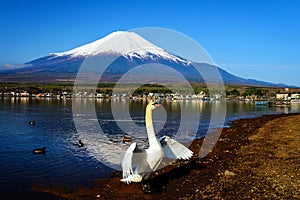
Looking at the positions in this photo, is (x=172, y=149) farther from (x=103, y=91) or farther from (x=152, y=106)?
(x=103, y=91)

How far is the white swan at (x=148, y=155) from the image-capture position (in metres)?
9.02

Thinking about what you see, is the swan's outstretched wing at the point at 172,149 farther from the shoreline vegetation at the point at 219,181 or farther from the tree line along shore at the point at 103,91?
the tree line along shore at the point at 103,91

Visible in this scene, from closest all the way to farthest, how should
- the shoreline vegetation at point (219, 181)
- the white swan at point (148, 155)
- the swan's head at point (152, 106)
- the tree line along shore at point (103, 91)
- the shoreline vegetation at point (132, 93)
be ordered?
the shoreline vegetation at point (219, 181) < the white swan at point (148, 155) < the swan's head at point (152, 106) < the shoreline vegetation at point (132, 93) < the tree line along shore at point (103, 91)

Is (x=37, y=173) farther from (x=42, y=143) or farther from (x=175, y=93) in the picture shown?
(x=175, y=93)

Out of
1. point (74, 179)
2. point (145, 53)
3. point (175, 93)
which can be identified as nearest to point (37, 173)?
point (74, 179)

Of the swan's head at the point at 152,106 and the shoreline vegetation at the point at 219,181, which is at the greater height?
the swan's head at the point at 152,106

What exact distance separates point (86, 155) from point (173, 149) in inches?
276

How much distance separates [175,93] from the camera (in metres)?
119

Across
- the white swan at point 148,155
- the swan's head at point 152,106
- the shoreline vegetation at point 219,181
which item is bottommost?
the shoreline vegetation at point 219,181

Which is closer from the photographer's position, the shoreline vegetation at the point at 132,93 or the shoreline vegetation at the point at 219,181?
the shoreline vegetation at the point at 219,181

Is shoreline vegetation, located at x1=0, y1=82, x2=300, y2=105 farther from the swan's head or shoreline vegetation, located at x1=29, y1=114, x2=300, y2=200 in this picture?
the swan's head

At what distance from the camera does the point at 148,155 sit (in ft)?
31.6

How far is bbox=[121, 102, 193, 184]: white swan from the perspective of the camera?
902 centimetres

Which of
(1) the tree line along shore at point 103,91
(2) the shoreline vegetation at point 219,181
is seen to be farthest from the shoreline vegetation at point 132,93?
(2) the shoreline vegetation at point 219,181
